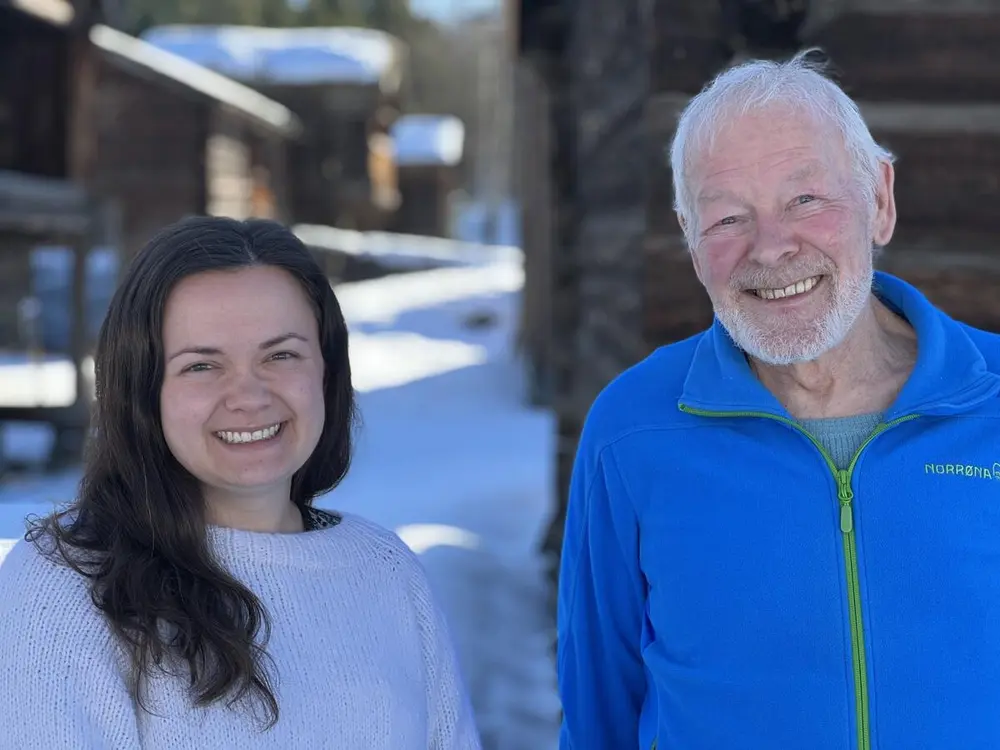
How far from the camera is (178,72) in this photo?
52.2ft

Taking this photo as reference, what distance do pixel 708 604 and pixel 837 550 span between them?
23cm

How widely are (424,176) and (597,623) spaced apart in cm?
3160

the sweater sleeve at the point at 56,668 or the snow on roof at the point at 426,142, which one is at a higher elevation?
the snow on roof at the point at 426,142

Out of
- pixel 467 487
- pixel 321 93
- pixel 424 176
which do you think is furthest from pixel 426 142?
pixel 467 487

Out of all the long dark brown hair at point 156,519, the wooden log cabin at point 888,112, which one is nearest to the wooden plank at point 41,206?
the wooden log cabin at point 888,112

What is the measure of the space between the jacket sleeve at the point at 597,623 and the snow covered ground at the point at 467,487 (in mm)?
954

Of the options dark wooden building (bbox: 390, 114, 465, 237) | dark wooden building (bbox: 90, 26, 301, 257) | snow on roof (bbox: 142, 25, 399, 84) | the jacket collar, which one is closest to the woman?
the jacket collar

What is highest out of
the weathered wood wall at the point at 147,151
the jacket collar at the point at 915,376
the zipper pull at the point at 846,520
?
the weathered wood wall at the point at 147,151

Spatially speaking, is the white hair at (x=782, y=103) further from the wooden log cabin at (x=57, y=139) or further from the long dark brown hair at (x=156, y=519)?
the wooden log cabin at (x=57, y=139)

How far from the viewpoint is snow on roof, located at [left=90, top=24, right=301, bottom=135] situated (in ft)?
43.2

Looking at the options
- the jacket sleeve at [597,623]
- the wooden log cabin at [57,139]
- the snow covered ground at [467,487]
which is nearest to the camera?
the jacket sleeve at [597,623]

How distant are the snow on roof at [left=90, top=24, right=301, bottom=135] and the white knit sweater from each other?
983 cm

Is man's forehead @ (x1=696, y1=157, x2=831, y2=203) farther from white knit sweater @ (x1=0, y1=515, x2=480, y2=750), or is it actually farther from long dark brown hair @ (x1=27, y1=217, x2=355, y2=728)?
white knit sweater @ (x1=0, y1=515, x2=480, y2=750)

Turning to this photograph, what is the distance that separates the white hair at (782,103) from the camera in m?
1.85
